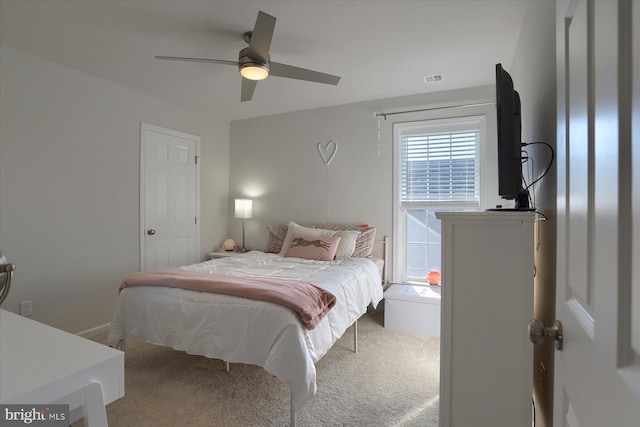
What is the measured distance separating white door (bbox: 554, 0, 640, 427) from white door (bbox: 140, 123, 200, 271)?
376cm

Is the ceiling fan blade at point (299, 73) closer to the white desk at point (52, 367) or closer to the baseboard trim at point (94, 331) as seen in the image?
the white desk at point (52, 367)

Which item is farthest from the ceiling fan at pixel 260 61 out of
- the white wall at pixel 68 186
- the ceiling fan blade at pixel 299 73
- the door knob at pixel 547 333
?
the door knob at pixel 547 333

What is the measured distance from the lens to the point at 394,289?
336 cm

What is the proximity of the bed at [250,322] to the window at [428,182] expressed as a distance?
3.38 feet

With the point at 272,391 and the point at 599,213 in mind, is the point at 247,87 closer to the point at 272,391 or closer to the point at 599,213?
the point at 272,391

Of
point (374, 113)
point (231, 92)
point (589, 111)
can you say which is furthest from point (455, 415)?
point (231, 92)

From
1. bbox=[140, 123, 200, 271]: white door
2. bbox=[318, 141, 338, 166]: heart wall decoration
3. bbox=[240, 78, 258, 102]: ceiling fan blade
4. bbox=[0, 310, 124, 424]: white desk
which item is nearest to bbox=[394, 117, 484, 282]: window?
bbox=[318, 141, 338, 166]: heart wall decoration

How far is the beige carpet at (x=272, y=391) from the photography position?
1808 mm

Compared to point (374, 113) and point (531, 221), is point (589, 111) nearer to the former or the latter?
point (531, 221)

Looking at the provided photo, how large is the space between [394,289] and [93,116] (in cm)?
351

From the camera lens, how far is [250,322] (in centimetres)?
180

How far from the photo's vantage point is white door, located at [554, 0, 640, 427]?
420 millimetres

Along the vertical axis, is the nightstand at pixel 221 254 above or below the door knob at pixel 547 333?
below

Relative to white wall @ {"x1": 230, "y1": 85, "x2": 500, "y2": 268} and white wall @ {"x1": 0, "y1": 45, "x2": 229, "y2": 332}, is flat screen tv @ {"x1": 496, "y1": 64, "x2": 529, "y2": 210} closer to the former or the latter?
white wall @ {"x1": 230, "y1": 85, "x2": 500, "y2": 268}
